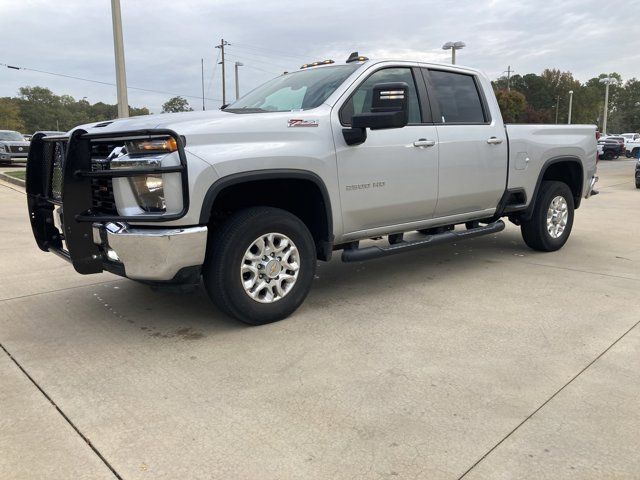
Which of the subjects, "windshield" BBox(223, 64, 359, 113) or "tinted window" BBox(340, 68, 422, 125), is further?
"windshield" BBox(223, 64, 359, 113)

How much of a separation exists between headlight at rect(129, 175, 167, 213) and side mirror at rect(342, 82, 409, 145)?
1542 mm

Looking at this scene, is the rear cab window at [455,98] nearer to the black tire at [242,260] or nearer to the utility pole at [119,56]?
the black tire at [242,260]

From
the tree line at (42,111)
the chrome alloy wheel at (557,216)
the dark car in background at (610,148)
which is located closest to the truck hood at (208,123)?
the chrome alloy wheel at (557,216)

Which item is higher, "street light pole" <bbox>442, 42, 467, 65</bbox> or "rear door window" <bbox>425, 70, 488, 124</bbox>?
"street light pole" <bbox>442, 42, 467, 65</bbox>

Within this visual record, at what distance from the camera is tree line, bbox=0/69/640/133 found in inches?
3383

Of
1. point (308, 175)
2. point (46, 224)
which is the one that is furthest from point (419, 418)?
point (46, 224)

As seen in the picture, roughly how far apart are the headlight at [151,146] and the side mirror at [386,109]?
1.42 m

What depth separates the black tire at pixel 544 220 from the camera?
6371 mm

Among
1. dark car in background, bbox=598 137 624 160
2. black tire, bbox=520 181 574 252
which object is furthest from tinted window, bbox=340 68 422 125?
dark car in background, bbox=598 137 624 160

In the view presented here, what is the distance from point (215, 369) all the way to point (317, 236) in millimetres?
1488

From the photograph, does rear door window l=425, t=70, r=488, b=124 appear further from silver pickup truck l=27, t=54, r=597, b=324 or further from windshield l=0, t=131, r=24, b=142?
windshield l=0, t=131, r=24, b=142

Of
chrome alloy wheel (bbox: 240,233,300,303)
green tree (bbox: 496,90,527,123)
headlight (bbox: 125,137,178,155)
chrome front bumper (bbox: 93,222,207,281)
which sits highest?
green tree (bbox: 496,90,527,123)

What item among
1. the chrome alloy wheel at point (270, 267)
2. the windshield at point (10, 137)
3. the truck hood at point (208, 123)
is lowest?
the chrome alloy wheel at point (270, 267)

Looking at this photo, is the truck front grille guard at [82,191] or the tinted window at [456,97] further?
the tinted window at [456,97]
